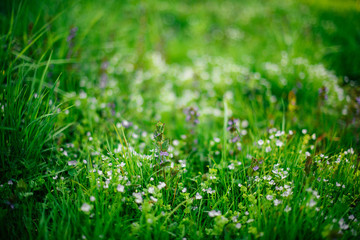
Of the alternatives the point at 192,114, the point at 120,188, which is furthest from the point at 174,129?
the point at 120,188

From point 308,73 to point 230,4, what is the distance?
262 inches

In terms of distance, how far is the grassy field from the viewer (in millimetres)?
2047

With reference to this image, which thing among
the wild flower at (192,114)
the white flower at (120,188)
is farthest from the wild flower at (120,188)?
the wild flower at (192,114)

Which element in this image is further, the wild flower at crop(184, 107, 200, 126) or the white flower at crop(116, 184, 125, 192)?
the wild flower at crop(184, 107, 200, 126)

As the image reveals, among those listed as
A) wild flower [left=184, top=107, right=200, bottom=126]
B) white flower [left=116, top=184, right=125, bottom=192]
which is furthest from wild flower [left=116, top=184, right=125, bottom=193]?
wild flower [left=184, top=107, right=200, bottom=126]

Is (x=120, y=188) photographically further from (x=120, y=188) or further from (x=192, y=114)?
(x=192, y=114)

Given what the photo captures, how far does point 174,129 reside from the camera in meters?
3.68

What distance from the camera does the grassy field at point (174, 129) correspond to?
6.72 ft

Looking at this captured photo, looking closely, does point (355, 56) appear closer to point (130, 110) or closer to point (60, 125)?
point (130, 110)

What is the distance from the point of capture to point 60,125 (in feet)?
9.71

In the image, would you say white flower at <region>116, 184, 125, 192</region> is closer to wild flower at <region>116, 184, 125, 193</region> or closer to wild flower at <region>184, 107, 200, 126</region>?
wild flower at <region>116, 184, 125, 193</region>

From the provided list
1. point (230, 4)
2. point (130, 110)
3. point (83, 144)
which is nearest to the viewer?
point (83, 144)

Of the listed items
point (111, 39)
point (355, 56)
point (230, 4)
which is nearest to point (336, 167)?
point (355, 56)

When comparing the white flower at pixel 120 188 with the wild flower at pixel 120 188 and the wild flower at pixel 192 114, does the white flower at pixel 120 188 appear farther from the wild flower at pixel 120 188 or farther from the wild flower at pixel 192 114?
the wild flower at pixel 192 114
